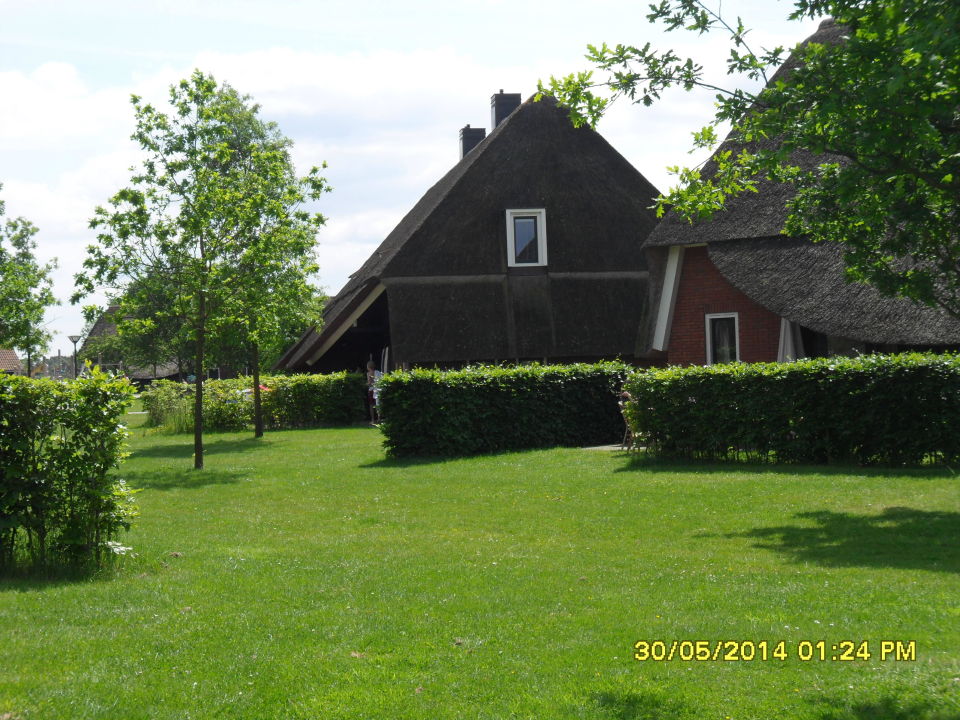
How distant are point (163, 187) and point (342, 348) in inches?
717

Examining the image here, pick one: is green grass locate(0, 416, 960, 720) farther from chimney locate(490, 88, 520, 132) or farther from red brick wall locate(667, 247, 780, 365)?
chimney locate(490, 88, 520, 132)

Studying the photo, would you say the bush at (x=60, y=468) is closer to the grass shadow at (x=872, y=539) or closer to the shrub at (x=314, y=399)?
the grass shadow at (x=872, y=539)

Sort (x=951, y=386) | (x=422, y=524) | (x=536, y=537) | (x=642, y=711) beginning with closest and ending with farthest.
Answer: (x=642, y=711), (x=536, y=537), (x=422, y=524), (x=951, y=386)

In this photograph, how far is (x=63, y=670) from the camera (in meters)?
6.15

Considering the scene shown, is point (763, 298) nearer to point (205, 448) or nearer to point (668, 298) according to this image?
point (668, 298)

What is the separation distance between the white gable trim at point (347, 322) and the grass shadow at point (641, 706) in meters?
24.3

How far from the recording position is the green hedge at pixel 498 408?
19.7m

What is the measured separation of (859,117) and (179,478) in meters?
13.4

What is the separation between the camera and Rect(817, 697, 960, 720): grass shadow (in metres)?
5.17

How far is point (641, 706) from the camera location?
5426 mm

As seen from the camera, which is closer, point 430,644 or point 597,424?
point 430,644

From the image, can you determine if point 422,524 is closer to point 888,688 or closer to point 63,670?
point 63,670

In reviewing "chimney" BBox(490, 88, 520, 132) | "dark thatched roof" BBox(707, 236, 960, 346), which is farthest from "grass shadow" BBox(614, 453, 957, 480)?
"chimney" BBox(490, 88, 520, 132)

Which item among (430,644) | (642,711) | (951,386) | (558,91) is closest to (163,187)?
(558,91)
